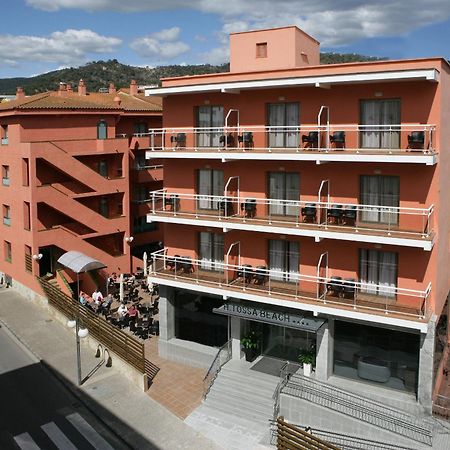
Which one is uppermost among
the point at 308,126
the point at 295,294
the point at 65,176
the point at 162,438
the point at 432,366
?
the point at 308,126

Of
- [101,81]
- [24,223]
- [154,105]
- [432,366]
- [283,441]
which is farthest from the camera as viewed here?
[101,81]

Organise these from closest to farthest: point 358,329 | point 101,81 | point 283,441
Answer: point 283,441 < point 358,329 < point 101,81

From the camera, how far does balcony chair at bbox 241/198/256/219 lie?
951 inches

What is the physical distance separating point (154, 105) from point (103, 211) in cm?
1113

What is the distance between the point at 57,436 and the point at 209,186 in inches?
497

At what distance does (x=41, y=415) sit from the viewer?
906 inches

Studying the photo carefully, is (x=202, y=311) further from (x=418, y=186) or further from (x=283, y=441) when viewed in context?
(x=418, y=186)

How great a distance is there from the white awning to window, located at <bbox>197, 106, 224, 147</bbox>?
12269 millimetres

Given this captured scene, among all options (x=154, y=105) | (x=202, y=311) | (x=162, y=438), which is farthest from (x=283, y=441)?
(x=154, y=105)

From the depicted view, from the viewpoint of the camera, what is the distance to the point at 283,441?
1939cm

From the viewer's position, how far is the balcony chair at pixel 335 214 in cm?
2208

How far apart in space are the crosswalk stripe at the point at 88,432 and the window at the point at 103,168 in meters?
21.6

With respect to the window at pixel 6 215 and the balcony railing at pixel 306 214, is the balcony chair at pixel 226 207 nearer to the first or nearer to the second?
the balcony railing at pixel 306 214

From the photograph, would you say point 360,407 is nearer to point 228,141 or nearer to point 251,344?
point 251,344
